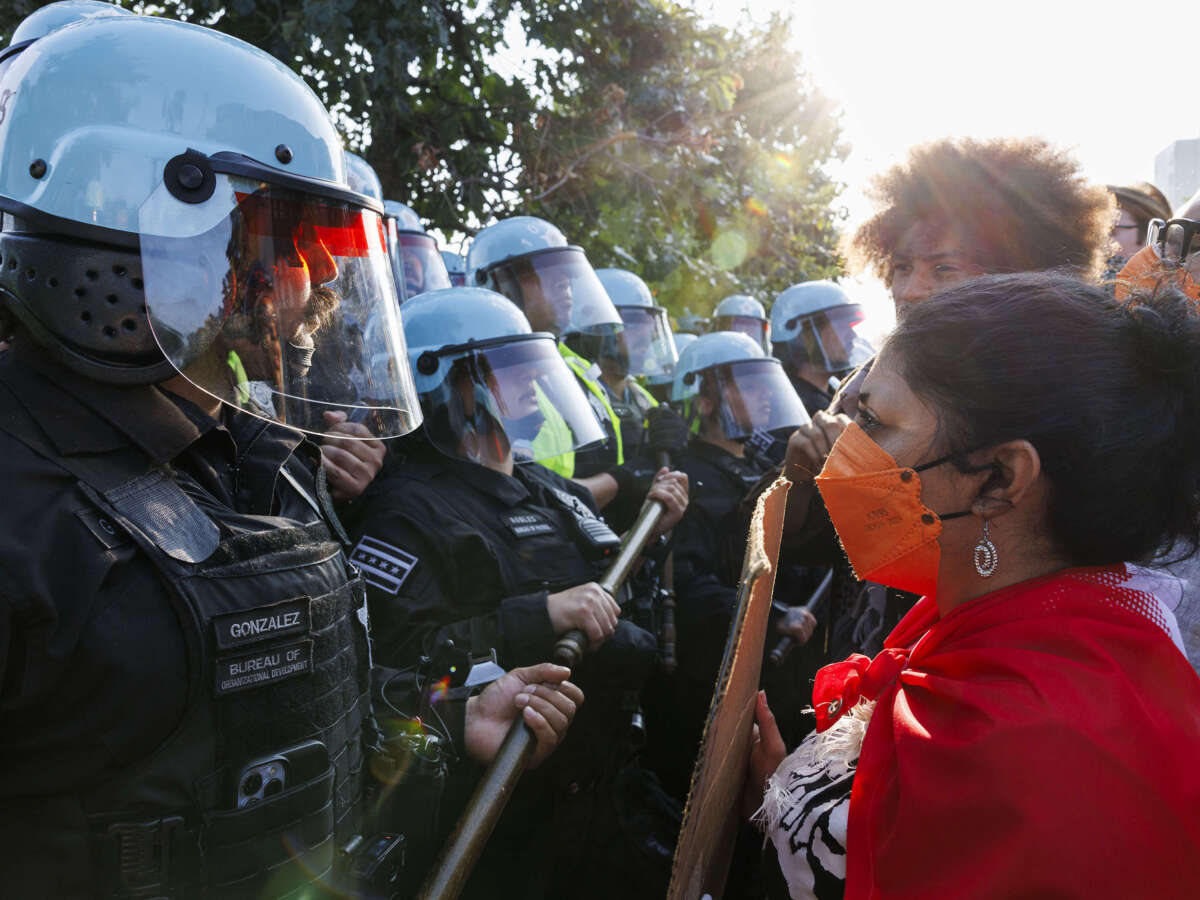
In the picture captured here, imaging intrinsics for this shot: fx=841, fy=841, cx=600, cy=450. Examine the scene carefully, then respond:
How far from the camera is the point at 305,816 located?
58.1 inches

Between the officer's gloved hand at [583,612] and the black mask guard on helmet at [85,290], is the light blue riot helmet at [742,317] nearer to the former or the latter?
the officer's gloved hand at [583,612]

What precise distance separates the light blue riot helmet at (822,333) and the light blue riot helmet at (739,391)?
1105mm

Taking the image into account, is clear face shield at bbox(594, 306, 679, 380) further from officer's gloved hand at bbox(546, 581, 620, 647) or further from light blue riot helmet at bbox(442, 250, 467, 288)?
officer's gloved hand at bbox(546, 581, 620, 647)

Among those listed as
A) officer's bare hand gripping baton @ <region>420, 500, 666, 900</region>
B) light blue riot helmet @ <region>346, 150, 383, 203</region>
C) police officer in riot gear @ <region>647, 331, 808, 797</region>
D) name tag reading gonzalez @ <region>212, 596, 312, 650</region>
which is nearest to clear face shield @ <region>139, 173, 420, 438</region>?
name tag reading gonzalez @ <region>212, 596, 312, 650</region>

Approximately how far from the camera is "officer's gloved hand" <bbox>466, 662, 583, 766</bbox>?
2039 millimetres

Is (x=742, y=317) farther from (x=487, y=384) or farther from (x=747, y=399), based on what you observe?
(x=487, y=384)

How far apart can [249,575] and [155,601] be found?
0.15 metres

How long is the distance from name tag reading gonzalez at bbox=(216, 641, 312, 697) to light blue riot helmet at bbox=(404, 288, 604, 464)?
4.22 ft

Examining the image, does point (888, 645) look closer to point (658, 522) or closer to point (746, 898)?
point (658, 522)

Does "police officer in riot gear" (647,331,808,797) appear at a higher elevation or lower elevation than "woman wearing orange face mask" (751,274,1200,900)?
lower

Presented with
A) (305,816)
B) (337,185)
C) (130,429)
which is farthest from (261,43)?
(305,816)

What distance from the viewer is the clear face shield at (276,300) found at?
1497 mm

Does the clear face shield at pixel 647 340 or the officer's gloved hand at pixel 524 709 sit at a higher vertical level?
the clear face shield at pixel 647 340

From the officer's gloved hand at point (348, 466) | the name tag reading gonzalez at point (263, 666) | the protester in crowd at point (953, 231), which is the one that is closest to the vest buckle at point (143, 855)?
the name tag reading gonzalez at point (263, 666)
